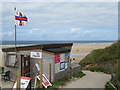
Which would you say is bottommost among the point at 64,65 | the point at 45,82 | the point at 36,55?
the point at 45,82

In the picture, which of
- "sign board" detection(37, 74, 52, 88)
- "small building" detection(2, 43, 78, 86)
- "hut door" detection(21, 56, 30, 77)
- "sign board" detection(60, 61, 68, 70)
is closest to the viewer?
"sign board" detection(37, 74, 52, 88)

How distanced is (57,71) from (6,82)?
15.6 ft

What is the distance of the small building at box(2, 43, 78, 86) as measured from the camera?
12266 millimetres

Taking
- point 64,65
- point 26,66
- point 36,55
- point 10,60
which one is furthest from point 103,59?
point 10,60

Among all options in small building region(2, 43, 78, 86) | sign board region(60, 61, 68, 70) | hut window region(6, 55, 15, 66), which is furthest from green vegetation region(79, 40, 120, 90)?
hut window region(6, 55, 15, 66)

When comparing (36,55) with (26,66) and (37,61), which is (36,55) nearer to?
(37,61)

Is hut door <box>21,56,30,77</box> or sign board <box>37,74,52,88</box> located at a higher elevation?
hut door <box>21,56,30,77</box>

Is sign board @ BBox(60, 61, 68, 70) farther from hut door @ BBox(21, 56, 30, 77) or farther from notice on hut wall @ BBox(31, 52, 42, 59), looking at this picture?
hut door @ BBox(21, 56, 30, 77)

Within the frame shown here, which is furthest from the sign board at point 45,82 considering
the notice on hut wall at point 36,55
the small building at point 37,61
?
the notice on hut wall at point 36,55

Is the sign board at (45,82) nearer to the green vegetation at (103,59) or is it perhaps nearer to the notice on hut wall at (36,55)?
the notice on hut wall at (36,55)

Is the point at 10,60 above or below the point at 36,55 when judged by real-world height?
below

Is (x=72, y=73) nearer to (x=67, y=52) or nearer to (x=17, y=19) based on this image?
(x=67, y=52)

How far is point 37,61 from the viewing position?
12891 mm

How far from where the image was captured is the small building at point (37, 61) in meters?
12.3
